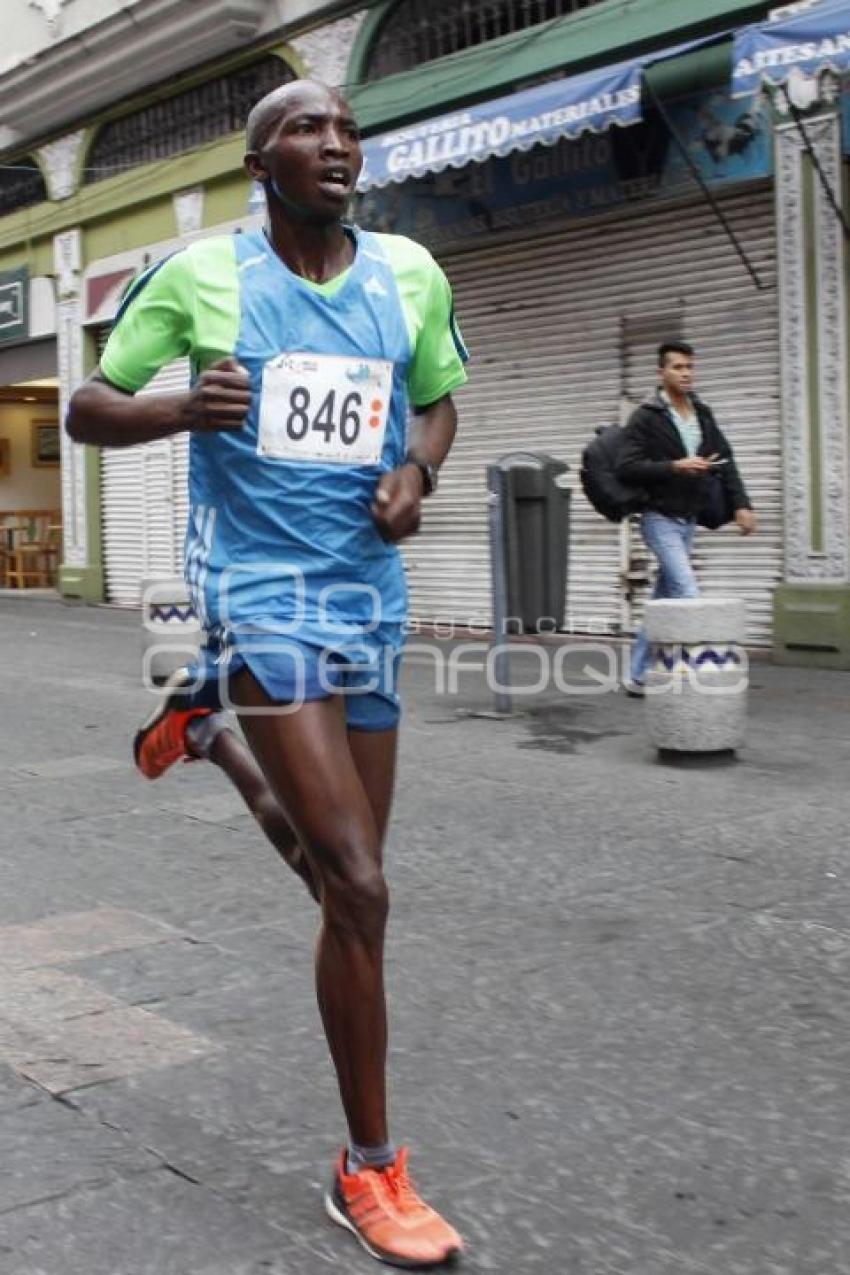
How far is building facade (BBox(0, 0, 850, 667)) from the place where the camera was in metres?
10.3

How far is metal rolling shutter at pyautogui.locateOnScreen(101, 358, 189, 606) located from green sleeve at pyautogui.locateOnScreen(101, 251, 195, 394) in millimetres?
14344

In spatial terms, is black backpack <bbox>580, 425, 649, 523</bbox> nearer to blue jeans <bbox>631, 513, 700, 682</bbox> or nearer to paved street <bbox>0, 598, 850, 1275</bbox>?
blue jeans <bbox>631, 513, 700, 682</bbox>

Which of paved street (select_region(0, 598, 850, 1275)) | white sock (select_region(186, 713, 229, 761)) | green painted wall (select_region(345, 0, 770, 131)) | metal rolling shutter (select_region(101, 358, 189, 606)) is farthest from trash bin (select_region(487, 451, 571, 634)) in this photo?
metal rolling shutter (select_region(101, 358, 189, 606))

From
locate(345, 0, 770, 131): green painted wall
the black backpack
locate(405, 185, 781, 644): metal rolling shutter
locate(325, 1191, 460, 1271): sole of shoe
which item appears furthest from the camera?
locate(405, 185, 781, 644): metal rolling shutter

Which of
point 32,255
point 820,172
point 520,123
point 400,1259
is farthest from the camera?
point 32,255

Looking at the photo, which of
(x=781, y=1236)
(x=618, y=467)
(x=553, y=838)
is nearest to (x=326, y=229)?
(x=781, y=1236)

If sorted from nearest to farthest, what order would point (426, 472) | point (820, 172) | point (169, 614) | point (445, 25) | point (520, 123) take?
point (426, 472), point (820, 172), point (169, 614), point (520, 123), point (445, 25)

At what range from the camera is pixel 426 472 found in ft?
9.53

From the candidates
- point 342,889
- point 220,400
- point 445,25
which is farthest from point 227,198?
point 342,889

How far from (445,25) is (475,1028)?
11678mm

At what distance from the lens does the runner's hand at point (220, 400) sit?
2.61 meters

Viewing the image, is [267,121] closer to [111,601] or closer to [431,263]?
[431,263]

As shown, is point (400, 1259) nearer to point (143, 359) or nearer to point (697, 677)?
point (143, 359)

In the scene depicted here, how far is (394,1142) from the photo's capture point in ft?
9.83
